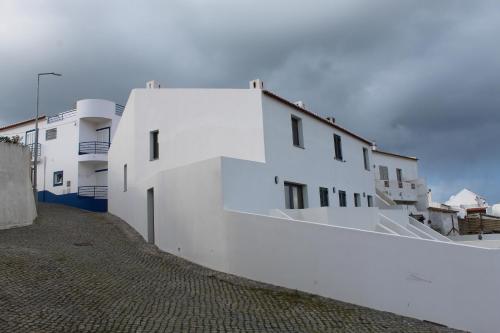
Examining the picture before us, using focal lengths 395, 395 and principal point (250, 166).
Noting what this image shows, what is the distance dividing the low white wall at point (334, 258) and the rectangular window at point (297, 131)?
5.88 m

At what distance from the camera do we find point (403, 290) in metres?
7.79

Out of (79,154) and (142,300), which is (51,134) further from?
(142,300)

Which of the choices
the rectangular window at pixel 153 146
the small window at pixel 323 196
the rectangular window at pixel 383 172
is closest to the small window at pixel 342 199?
the small window at pixel 323 196

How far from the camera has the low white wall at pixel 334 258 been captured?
705 cm

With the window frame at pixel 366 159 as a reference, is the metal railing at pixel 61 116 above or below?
above

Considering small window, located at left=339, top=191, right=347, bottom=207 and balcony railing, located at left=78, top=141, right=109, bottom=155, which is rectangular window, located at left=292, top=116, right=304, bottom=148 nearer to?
small window, located at left=339, top=191, right=347, bottom=207

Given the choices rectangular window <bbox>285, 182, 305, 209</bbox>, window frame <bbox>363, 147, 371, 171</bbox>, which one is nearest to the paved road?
rectangular window <bbox>285, 182, 305, 209</bbox>

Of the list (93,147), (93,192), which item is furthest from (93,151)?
(93,192)

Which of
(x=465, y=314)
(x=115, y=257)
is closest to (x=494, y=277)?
(x=465, y=314)

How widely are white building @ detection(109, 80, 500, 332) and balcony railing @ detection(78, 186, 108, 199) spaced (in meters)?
6.07

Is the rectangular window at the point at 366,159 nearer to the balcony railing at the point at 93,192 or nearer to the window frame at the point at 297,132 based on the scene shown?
the window frame at the point at 297,132

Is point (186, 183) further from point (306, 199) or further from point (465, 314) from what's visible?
point (465, 314)

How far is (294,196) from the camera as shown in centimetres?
1650

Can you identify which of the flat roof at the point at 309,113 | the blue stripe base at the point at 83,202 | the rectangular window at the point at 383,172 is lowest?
the blue stripe base at the point at 83,202
